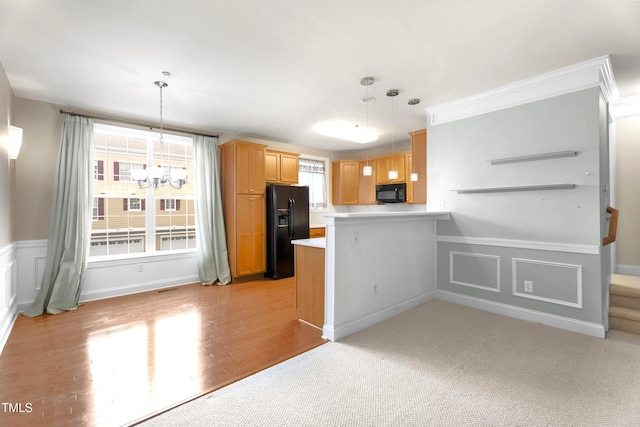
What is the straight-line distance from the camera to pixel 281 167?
5.86 metres

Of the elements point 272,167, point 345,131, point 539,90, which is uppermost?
point 345,131

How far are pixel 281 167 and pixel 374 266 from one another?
3293mm

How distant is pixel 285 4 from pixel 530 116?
285 cm

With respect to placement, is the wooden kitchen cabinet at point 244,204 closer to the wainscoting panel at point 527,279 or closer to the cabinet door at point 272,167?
the cabinet door at point 272,167

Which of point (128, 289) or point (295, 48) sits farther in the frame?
point (128, 289)

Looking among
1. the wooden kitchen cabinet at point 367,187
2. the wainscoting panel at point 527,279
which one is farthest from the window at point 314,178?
the wainscoting panel at point 527,279

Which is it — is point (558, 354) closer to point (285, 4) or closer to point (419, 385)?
point (419, 385)

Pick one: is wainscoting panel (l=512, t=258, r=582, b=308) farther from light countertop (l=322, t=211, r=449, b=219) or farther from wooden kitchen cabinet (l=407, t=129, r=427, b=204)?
wooden kitchen cabinet (l=407, t=129, r=427, b=204)

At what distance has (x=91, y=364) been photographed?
2.41m

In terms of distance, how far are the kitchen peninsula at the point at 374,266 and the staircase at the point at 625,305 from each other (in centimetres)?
180

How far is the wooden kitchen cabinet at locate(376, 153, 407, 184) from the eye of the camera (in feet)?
19.4

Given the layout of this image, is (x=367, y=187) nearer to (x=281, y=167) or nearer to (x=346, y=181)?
(x=346, y=181)

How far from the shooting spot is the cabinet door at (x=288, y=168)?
19.3 feet

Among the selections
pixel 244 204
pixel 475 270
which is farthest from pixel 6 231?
pixel 475 270
